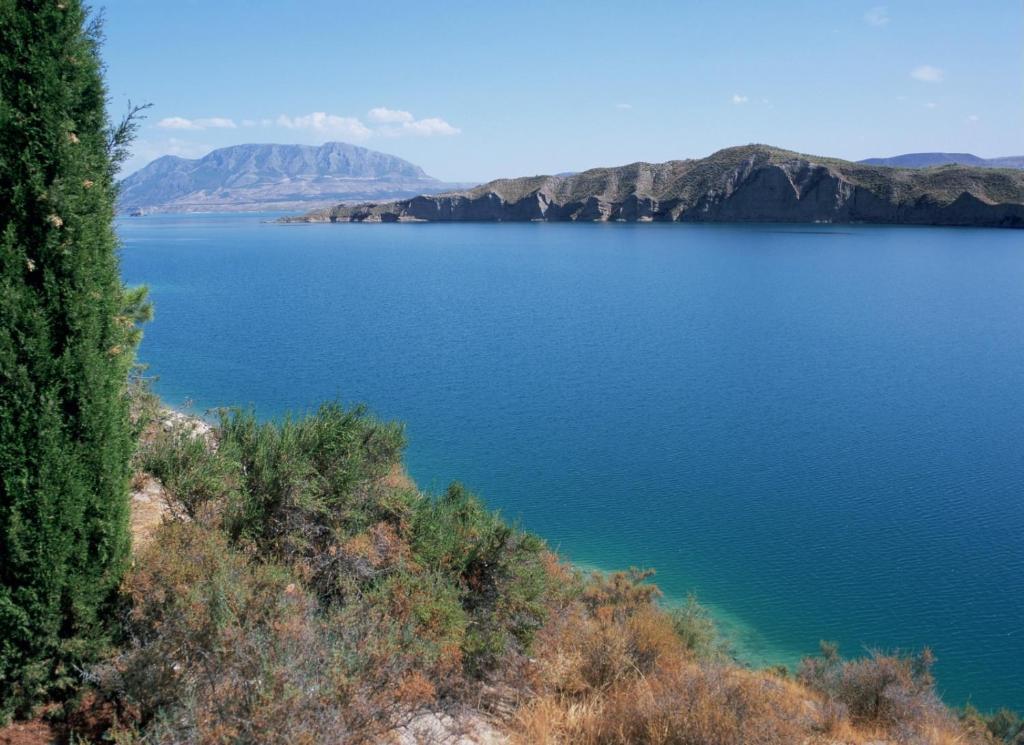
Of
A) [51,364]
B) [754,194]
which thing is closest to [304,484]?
[51,364]

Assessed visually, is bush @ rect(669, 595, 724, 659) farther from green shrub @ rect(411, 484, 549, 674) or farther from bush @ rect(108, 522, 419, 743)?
bush @ rect(108, 522, 419, 743)

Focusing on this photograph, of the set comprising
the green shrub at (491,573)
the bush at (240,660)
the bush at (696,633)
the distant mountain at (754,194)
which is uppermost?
the distant mountain at (754,194)

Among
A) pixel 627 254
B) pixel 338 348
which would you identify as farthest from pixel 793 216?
pixel 338 348

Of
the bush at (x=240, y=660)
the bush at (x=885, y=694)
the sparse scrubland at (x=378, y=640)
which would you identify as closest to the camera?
the bush at (x=240, y=660)

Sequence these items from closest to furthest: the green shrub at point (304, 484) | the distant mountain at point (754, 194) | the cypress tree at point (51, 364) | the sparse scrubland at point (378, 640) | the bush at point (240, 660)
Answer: the bush at point (240, 660) → the sparse scrubland at point (378, 640) → the cypress tree at point (51, 364) → the green shrub at point (304, 484) → the distant mountain at point (754, 194)

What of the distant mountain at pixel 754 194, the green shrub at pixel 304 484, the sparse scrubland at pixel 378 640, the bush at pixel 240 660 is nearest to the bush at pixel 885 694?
the sparse scrubland at pixel 378 640

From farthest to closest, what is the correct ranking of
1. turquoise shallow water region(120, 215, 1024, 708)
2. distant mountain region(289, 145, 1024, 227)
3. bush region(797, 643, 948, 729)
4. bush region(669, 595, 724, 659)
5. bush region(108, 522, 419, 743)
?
1. distant mountain region(289, 145, 1024, 227)
2. turquoise shallow water region(120, 215, 1024, 708)
3. bush region(669, 595, 724, 659)
4. bush region(797, 643, 948, 729)
5. bush region(108, 522, 419, 743)

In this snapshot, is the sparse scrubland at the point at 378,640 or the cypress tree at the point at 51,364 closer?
the sparse scrubland at the point at 378,640

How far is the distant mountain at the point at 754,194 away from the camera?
298 ft

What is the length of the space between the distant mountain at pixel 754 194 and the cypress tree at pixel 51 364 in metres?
104

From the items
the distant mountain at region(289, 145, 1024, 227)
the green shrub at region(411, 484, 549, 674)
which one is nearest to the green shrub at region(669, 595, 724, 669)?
the green shrub at region(411, 484, 549, 674)

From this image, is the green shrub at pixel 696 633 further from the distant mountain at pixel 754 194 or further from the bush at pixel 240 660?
the distant mountain at pixel 754 194

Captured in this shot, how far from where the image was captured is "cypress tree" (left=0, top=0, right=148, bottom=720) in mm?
4863

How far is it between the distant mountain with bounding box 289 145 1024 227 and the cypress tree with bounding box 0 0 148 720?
10416cm
